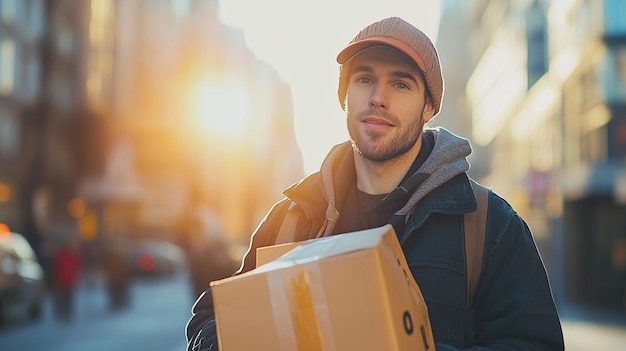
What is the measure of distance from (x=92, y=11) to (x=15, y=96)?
9.42 m

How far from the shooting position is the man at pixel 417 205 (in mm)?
2838

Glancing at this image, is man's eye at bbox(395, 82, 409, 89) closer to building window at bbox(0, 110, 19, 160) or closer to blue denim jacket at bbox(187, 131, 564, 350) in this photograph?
blue denim jacket at bbox(187, 131, 564, 350)

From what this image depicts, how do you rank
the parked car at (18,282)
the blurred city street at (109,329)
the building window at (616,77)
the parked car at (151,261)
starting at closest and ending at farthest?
the blurred city street at (109,329) < the parked car at (18,282) < the building window at (616,77) < the parked car at (151,261)

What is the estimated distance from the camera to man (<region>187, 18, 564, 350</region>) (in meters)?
2.84

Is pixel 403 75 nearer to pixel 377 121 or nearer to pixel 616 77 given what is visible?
pixel 377 121

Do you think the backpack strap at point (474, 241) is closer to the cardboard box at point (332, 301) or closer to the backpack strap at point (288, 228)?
the cardboard box at point (332, 301)

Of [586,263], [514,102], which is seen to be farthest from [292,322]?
[514,102]

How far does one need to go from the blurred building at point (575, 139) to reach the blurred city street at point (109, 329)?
810 centimetres

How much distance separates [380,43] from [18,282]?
17134 millimetres

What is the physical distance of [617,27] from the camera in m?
29.1

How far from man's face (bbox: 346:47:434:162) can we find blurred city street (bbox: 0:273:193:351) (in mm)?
11375

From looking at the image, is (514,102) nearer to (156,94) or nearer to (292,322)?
(156,94)

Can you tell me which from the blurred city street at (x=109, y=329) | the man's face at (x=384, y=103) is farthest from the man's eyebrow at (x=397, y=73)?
the blurred city street at (x=109, y=329)

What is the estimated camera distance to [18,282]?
62.7 feet
